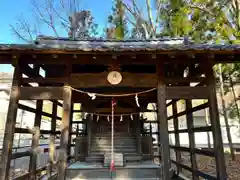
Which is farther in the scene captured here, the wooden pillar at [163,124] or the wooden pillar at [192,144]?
the wooden pillar at [192,144]

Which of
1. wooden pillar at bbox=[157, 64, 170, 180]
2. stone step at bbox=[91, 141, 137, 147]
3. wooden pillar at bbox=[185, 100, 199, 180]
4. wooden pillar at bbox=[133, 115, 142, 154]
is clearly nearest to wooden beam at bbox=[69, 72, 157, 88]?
wooden pillar at bbox=[157, 64, 170, 180]

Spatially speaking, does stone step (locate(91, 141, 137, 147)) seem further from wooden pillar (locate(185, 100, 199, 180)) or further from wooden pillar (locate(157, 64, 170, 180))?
wooden pillar (locate(157, 64, 170, 180))

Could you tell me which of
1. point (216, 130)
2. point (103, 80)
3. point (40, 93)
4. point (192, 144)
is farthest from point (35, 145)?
point (216, 130)

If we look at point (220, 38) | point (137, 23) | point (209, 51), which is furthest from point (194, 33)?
point (209, 51)

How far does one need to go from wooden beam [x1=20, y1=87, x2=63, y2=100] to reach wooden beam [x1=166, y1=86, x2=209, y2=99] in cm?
283

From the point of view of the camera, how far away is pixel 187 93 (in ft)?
15.4

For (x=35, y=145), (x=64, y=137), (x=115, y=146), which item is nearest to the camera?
(x=64, y=137)

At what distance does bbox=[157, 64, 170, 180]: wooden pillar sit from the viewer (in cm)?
433

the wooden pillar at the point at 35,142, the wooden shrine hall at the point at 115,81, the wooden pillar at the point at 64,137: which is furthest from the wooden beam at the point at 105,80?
the wooden pillar at the point at 35,142

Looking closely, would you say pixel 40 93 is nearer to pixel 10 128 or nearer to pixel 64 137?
pixel 10 128

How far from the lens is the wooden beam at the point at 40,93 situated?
4685 mm

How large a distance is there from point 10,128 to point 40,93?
106 centimetres

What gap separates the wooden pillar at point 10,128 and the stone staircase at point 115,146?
12.6 ft

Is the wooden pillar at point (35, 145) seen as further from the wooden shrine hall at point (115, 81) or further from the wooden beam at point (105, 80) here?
the wooden beam at point (105, 80)
